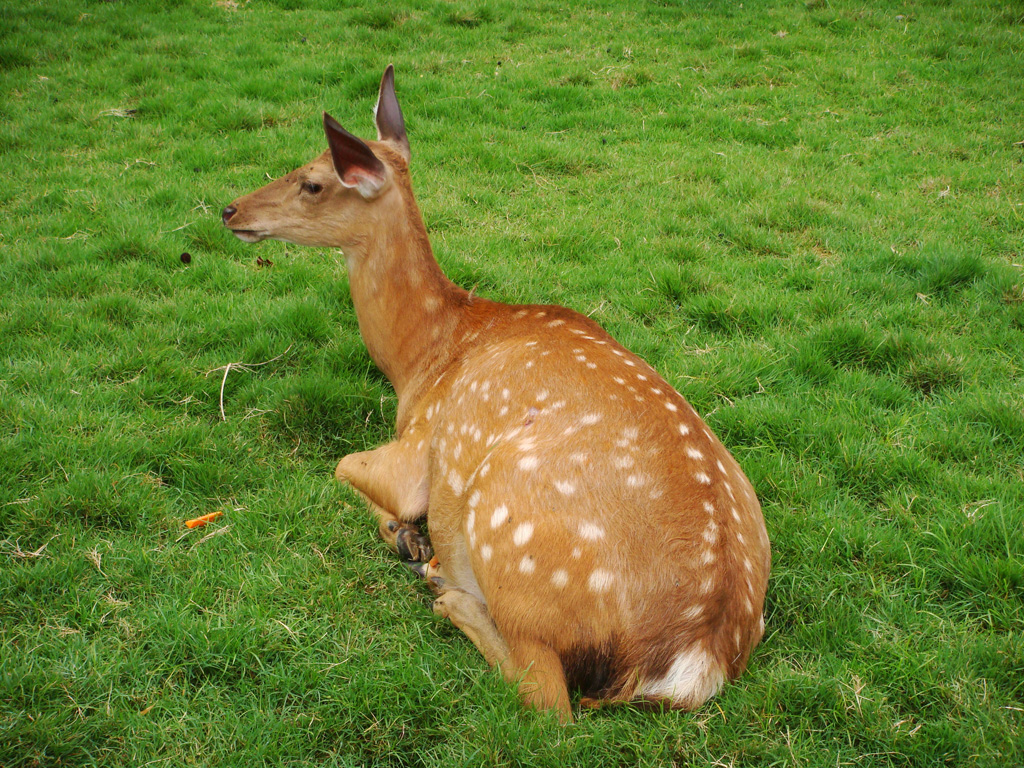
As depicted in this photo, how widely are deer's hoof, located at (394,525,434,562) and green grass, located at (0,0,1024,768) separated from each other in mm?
132

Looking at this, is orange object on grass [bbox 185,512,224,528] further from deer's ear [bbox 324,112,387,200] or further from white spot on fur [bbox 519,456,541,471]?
deer's ear [bbox 324,112,387,200]

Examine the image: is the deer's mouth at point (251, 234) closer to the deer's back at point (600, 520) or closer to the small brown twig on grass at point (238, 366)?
the small brown twig on grass at point (238, 366)

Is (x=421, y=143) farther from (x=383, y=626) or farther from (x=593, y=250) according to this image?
(x=383, y=626)

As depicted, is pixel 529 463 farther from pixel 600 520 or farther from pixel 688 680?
pixel 688 680

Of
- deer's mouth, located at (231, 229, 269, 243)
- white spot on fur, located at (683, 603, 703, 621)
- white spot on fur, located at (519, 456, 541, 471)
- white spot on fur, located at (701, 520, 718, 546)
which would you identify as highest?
deer's mouth, located at (231, 229, 269, 243)

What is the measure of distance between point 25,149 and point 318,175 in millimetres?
4508

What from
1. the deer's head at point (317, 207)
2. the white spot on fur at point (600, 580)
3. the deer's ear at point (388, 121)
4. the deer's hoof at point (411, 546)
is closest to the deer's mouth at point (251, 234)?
the deer's head at point (317, 207)

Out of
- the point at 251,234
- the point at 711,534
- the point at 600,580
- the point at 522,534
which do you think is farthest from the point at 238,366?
the point at 711,534

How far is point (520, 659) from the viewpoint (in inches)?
101

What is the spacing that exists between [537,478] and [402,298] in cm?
161

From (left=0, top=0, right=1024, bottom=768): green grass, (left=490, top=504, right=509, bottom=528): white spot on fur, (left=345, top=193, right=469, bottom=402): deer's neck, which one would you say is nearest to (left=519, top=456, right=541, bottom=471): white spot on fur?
(left=490, top=504, right=509, bottom=528): white spot on fur

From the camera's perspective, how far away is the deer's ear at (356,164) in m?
3.53

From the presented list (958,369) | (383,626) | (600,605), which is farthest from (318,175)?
(958,369)

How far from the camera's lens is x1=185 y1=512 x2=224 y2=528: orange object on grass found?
10.8 ft
